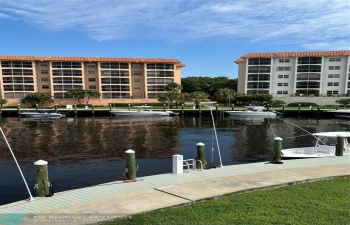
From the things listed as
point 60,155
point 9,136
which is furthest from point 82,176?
point 9,136

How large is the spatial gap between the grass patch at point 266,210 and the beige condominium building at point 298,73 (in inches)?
3425

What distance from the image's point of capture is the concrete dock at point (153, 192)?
8.70m

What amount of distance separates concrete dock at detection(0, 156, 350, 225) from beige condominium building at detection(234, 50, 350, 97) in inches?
3284

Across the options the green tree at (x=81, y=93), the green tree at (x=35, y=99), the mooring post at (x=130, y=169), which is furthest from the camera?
the green tree at (x=81, y=93)

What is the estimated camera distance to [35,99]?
269ft

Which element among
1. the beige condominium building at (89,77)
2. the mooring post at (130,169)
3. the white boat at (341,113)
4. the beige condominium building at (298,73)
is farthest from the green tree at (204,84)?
the mooring post at (130,169)

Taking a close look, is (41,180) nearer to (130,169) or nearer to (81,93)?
(130,169)

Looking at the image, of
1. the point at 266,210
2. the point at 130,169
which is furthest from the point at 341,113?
the point at 266,210

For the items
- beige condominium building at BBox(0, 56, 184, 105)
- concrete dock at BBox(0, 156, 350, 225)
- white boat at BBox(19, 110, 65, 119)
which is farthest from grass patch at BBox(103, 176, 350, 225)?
beige condominium building at BBox(0, 56, 184, 105)

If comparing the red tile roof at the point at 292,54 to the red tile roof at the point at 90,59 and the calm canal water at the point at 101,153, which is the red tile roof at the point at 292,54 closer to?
the red tile roof at the point at 90,59

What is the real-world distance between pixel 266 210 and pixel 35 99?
8442cm

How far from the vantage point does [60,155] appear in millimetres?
25484

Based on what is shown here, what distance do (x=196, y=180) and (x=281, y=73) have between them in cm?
9003

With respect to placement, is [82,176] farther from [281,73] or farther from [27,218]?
[281,73]
